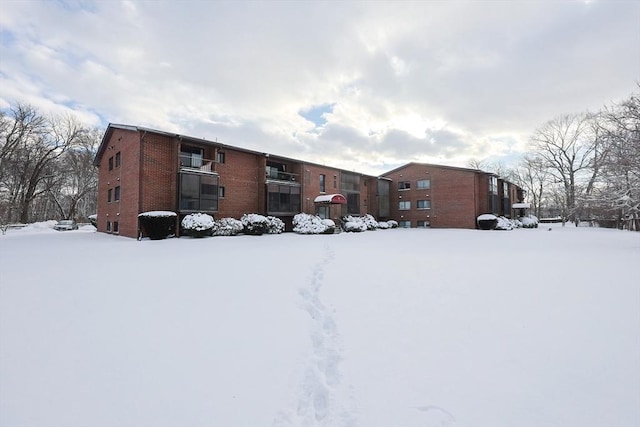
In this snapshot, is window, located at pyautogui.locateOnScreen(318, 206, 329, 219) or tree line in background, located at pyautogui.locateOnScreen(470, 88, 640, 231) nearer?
tree line in background, located at pyautogui.locateOnScreen(470, 88, 640, 231)

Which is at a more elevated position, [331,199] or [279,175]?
[279,175]

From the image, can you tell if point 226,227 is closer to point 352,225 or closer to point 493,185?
point 352,225

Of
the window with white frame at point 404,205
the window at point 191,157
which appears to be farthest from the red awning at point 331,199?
the window with white frame at point 404,205

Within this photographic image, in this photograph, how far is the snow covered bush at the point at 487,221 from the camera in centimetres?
2786

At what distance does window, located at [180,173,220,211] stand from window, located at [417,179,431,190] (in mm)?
23746

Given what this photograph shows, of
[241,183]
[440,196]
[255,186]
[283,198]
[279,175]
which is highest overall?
[279,175]

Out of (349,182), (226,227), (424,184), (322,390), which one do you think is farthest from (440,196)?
(322,390)

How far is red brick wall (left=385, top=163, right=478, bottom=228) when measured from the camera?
29625 millimetres

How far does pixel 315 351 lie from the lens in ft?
11.7

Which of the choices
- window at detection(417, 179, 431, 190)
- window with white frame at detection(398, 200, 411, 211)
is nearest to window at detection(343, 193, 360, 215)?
window with white frame at detection(398, 200, 411, 211)

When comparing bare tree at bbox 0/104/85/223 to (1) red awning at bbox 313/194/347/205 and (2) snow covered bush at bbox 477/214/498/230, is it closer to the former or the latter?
(1) red awning at bbox 313/194/347/205

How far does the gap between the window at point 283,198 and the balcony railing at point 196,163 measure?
15.9ft

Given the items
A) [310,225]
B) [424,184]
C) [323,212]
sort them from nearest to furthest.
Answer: [310,225], [323,212], [424,184]

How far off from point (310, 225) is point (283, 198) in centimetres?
361
